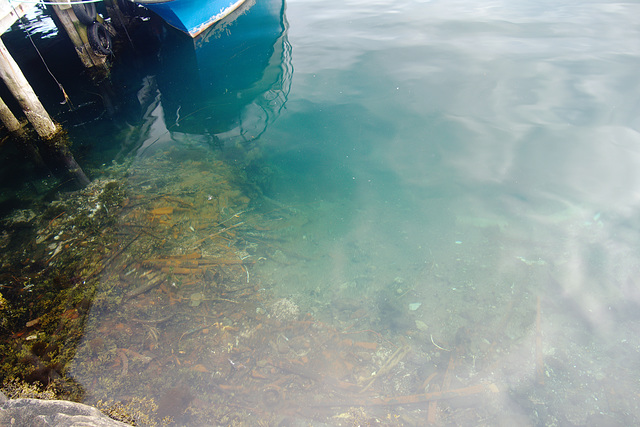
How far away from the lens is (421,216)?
5020 mm

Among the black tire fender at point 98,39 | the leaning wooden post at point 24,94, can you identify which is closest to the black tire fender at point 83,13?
the black tire fender at point 98,39

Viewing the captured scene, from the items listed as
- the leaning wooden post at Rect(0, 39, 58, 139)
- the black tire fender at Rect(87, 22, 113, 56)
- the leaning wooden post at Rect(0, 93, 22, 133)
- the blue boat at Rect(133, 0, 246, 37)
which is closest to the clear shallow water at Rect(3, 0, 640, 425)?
the leaning wooden post at Rect(0, 39, 58, 139)

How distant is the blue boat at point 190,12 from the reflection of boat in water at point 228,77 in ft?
1.11

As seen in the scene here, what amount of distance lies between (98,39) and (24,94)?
15.8 feet

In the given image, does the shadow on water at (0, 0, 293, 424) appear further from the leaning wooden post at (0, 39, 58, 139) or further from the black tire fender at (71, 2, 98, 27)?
the black tire fender at (71, 2, 98, 27)

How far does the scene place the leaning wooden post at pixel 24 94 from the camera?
6.37m

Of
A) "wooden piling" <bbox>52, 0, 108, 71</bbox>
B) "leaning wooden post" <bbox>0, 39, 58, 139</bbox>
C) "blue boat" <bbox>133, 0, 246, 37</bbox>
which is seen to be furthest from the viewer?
"blue boat" <bbox>133, 0, 246, 37</bbox>

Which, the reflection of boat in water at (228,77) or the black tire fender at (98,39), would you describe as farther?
the black tire fender at (98,39)

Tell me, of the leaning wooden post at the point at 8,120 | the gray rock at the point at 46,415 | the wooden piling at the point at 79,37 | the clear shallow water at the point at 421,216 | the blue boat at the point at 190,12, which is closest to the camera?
the gray rock at the point at 46,415

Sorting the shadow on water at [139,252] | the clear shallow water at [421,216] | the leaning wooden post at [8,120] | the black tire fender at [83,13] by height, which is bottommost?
the clear shallow water at [421,216]

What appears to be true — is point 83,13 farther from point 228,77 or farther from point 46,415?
point 46,415

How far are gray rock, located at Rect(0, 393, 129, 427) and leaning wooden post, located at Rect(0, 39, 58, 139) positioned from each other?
6.61m

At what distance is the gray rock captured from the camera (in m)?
2.24

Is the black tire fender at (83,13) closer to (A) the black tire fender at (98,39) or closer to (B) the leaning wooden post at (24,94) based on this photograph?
(A) the black tire fender at (98,39)
